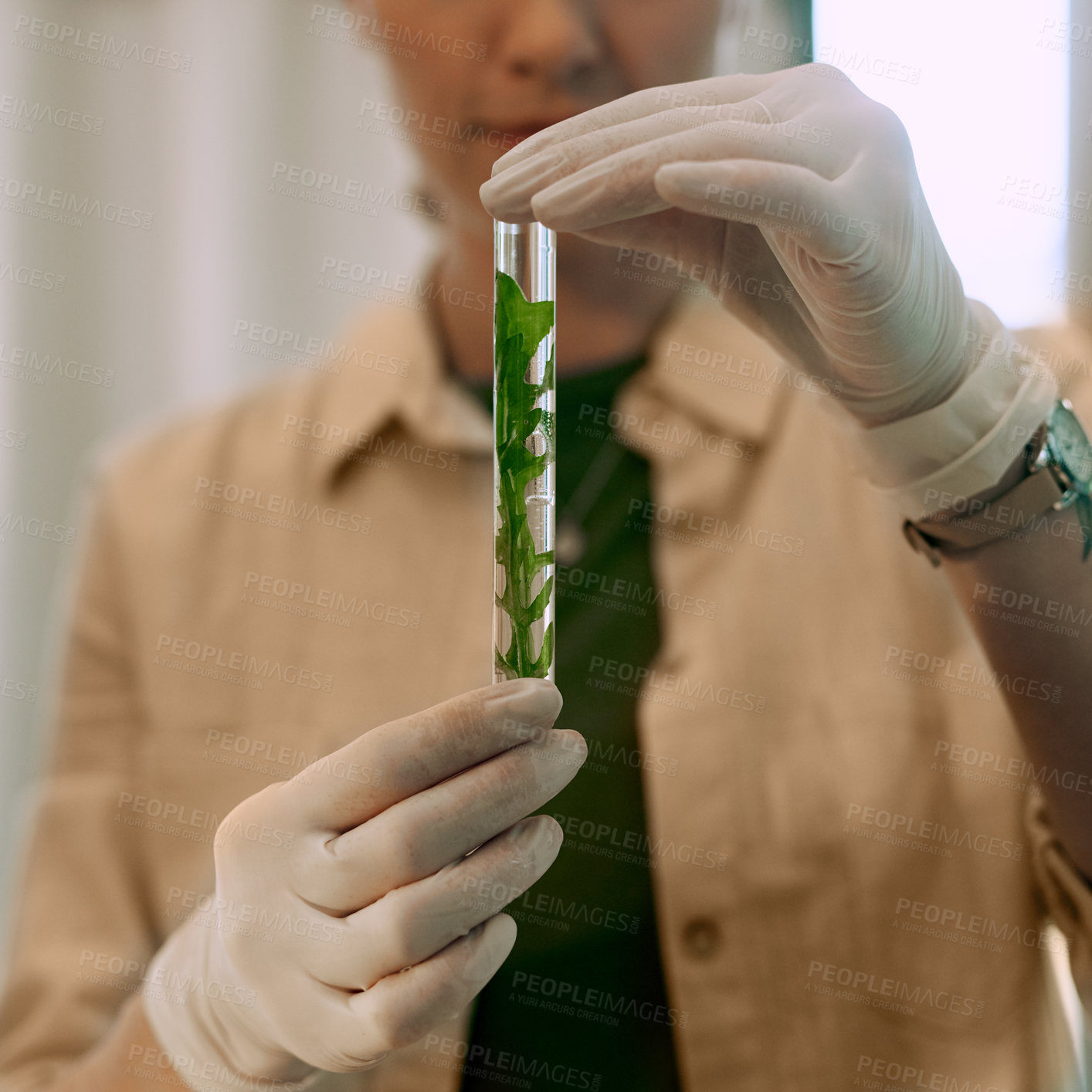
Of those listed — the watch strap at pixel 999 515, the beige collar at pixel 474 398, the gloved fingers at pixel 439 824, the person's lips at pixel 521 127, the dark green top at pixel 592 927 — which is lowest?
the dark green top at pixel 592 927

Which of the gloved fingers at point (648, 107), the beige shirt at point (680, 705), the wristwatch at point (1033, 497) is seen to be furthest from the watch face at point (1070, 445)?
the gloved fingers at point (648, 107)

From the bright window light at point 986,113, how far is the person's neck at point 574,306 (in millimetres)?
266

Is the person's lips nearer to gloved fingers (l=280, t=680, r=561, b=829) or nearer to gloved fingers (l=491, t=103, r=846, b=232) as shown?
gloved fingers (l=491, t=103, r=846, b=232)

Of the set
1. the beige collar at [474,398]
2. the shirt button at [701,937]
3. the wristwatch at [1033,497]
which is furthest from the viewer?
the beige collar at [474,398]

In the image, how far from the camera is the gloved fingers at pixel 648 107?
518mm

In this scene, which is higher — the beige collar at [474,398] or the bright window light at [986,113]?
the bright window light at [986,113]

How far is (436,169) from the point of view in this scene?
80 cm

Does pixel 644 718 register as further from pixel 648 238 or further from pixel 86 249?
pixel 86 249

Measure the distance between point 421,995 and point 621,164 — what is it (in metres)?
0.45

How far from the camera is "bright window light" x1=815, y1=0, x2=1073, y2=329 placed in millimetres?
850

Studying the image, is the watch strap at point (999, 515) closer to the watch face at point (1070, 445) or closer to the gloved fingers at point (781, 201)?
the watch face at point (1070, 445)

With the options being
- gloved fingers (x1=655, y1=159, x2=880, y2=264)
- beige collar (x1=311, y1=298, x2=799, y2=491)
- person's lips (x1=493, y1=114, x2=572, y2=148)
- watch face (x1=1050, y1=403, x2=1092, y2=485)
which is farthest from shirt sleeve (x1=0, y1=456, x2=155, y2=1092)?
watch face (x1=1050, y1=403, x2=1092, y2=485)

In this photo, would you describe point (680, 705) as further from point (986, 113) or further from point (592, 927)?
point (986, 113)

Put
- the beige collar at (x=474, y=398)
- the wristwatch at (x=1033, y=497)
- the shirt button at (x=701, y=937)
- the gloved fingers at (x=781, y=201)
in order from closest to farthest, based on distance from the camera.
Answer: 1. the gloved fingers at (x=781, y=201)
2. the wristwatch at (x=1033, y=497)
3. the shirt button at (x=701, y=937)
4. the beige collar at (x=474, y=398)
